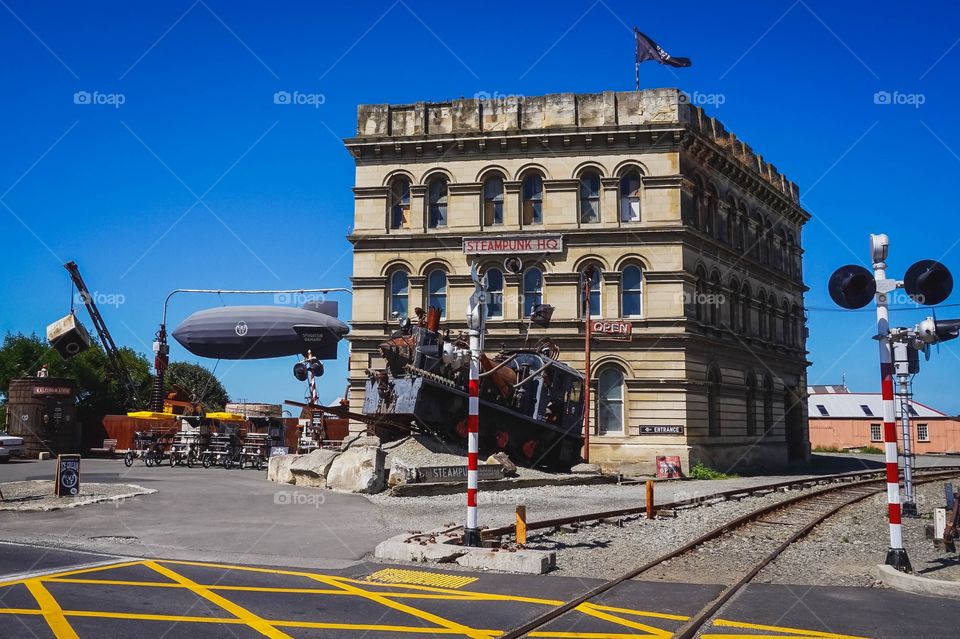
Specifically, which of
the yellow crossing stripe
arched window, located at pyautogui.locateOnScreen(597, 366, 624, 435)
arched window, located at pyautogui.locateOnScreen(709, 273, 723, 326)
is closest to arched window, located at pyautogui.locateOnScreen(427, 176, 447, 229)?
arched window, located at pyautogui.locateOnScreen(597, 366, 624, 435)

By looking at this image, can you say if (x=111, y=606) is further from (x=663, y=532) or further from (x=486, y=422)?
(x=486, y=422)

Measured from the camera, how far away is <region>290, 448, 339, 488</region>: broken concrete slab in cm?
2233

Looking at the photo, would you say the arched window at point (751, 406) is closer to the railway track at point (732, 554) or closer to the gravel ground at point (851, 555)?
the railway track at point (732, 554)

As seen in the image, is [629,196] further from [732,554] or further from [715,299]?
[732,554]

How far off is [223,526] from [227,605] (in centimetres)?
667

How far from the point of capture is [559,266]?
1384 inches

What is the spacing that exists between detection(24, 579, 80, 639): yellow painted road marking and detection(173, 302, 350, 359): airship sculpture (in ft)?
217

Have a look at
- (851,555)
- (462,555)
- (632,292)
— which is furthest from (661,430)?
(462,555)

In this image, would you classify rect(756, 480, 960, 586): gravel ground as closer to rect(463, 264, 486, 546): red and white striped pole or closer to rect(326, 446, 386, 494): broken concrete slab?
rect(463, 264, 486, 546): red and white striped pole

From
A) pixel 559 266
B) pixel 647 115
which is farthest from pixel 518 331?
pixel 647 115

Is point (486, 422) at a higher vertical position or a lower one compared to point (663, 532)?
higher

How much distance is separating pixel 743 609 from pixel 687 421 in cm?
2579

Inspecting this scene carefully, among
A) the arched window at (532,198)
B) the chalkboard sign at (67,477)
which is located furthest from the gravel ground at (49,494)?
the arched window at (532,198)

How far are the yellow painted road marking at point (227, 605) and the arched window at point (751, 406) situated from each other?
35.0 meters
